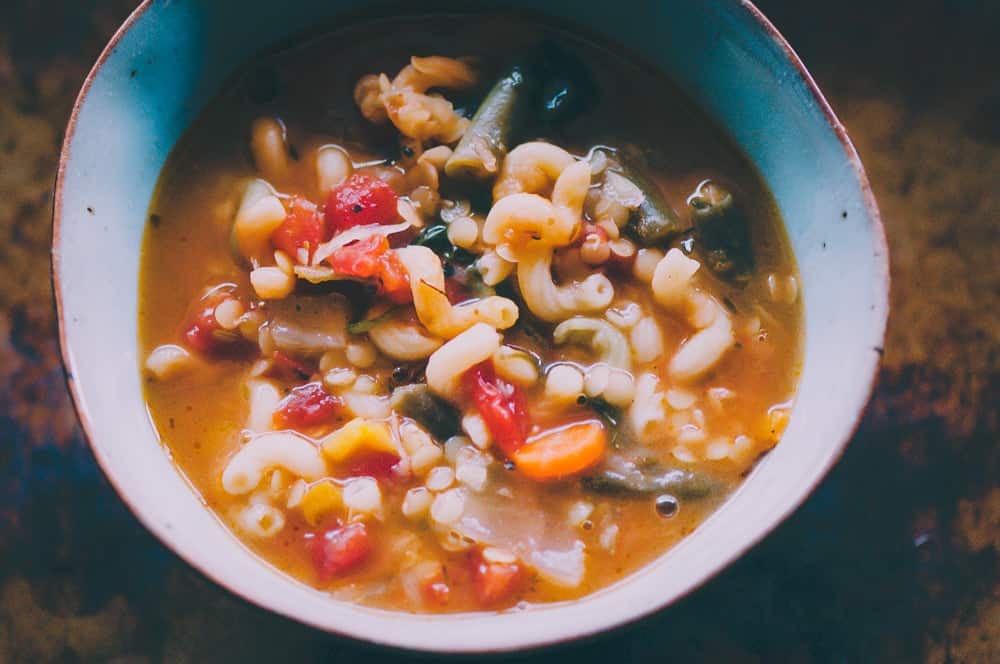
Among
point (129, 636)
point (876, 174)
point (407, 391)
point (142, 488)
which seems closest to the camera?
point (142, 488)

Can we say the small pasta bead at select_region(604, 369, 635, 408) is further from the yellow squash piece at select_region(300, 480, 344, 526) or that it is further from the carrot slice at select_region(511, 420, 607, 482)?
the yellow squash piece at select_region(300, 480, 344, 526)

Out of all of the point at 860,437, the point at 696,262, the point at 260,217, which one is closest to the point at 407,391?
the point at 260,217

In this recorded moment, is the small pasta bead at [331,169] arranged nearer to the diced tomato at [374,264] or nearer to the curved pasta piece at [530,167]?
the diced tomato at [374,264]

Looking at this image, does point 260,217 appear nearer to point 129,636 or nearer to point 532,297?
point 532,297

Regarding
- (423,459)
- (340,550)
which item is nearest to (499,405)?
(423,459)

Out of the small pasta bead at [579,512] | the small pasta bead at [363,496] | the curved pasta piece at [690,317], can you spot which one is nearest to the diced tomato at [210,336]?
the small pasta bead at [363,496]

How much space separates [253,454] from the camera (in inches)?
74.9

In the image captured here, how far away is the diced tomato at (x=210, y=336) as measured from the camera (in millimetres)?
1991

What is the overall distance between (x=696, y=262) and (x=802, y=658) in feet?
2.59

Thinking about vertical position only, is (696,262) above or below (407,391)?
above

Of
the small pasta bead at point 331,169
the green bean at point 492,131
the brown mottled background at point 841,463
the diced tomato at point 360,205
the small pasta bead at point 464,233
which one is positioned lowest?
the brown mottled background at point 841,463

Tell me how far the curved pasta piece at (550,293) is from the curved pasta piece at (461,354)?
11 centimetres

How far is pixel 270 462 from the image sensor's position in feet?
6.24

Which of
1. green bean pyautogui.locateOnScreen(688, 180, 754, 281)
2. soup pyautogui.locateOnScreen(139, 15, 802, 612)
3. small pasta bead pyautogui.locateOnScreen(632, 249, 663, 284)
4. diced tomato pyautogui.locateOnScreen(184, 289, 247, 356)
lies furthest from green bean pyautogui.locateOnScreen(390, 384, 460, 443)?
green bean pyautogui.locateOnScreen(688, 180, 754, 281)
